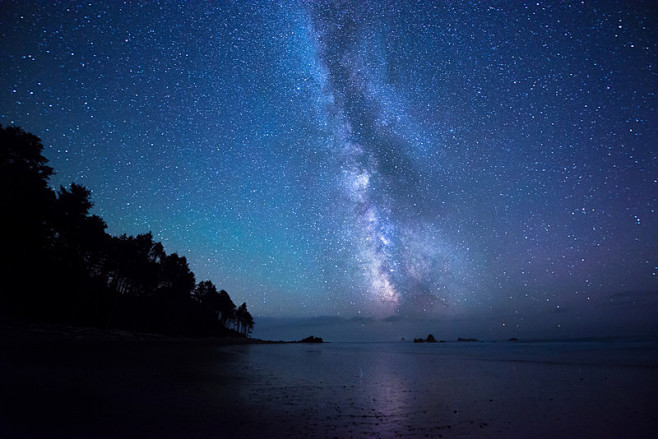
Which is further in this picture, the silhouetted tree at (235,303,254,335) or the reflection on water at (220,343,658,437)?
the silhouetted tree at (235,303,254,335)

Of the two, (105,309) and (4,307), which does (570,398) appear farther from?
(105,309)

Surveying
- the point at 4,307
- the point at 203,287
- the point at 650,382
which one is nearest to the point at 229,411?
the point at 650,382

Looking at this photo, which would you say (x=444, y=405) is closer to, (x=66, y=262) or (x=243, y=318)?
(x=66, y=262)

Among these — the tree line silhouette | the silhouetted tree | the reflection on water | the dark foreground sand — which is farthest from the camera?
the silhouetted tree

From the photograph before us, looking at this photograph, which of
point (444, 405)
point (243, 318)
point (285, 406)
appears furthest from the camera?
point (243, 318)

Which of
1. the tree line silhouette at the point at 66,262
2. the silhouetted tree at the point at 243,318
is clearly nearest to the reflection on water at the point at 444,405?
the tree line silhouette at the point at 66,262

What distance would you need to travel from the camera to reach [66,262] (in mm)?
51969

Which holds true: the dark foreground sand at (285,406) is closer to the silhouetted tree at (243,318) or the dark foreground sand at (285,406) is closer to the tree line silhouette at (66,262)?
the tree line silhouette at (66,262)

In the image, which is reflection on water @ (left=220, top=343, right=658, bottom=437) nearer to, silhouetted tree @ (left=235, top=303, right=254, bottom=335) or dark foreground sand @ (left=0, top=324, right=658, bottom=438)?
dark foreground sand @ (left=0, top=324, right=658, bottom=438)

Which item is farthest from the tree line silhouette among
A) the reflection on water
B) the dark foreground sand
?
the reflection on water

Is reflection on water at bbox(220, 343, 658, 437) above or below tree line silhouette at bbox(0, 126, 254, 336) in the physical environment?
below

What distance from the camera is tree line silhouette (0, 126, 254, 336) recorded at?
3925cm

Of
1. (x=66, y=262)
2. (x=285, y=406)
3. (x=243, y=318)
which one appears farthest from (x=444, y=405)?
(x=243, y=318)

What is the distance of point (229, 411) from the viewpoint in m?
12.9
